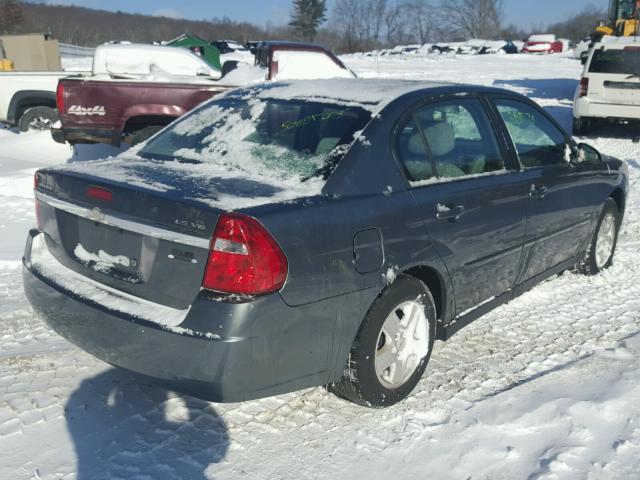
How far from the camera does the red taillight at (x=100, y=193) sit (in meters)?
2.95

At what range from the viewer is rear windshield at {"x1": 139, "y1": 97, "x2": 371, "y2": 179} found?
3289 millimetres

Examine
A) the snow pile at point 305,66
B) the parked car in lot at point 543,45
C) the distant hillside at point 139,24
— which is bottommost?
the snow pile at point 305,66

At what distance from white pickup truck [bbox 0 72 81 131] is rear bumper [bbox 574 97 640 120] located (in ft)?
30.1

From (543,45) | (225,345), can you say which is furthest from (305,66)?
(543,45)

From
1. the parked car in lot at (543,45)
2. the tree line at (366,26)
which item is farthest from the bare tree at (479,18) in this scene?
the parked car in lot at (543,45)

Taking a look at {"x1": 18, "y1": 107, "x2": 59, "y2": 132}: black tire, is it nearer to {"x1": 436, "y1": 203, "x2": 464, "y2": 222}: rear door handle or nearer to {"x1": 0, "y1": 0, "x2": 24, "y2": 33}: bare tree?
{"x1": 436, "y1": 203, "x2": 464, "y2": 222}: rear door handle

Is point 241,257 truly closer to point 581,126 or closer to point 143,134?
point 143,134

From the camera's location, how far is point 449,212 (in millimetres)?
3477

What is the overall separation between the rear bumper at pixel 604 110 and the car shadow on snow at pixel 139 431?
10625mm

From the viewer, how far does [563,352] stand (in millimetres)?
4039

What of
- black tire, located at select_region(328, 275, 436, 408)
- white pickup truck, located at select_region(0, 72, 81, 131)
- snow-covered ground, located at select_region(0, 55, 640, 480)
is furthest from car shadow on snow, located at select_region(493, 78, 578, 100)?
black tire, located at select_region(328, 275, 436, 408)

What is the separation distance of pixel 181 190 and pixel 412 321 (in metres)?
1.38

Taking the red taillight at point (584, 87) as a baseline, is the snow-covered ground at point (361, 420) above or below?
below

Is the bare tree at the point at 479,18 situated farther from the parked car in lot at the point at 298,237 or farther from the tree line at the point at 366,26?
the parked car in lot at the point at 298,237
